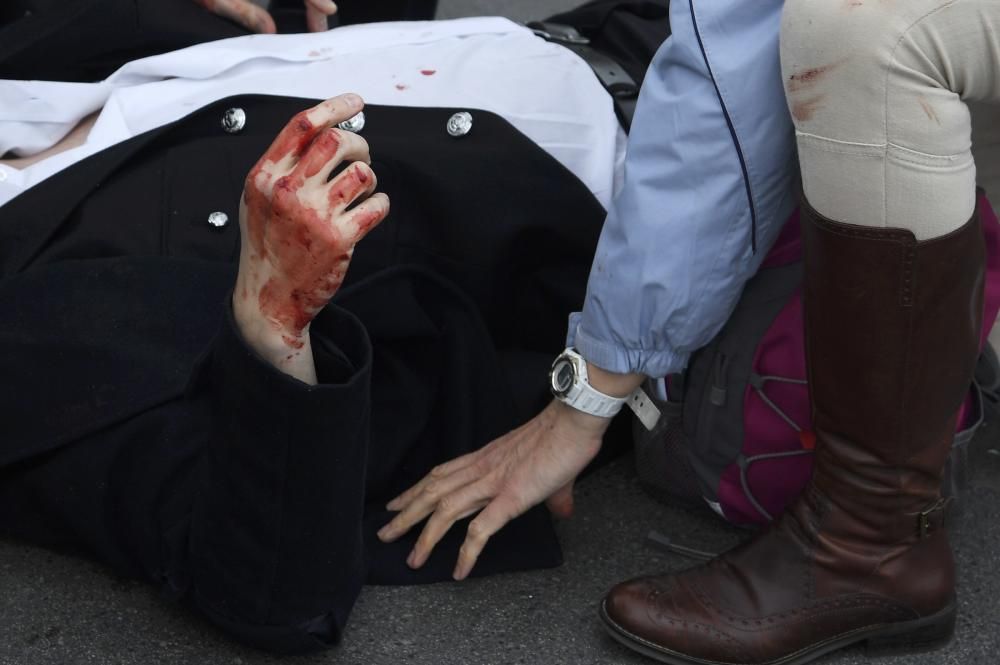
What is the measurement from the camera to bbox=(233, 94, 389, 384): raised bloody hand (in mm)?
913

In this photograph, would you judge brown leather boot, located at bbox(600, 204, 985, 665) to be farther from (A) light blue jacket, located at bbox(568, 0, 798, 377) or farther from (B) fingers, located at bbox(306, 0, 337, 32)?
(B) fingers, located at bbox(306, 0, 337, 32)

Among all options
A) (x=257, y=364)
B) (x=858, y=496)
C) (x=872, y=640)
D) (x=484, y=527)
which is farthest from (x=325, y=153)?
(x=872, y=640)

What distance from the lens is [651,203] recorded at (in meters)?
1.07

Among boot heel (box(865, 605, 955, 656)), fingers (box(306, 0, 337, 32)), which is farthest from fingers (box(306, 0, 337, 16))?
boot heel (box(865, 605, 955, 656))

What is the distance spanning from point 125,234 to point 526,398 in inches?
17.3

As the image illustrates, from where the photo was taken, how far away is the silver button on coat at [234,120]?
4.25 ft

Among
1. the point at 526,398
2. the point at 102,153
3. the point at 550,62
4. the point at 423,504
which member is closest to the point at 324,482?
the point at 423,504

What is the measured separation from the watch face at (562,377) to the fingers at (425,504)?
0.12m

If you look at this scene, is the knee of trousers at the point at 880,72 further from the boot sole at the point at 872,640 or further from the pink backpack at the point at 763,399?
the boot sole at the point at 872,640

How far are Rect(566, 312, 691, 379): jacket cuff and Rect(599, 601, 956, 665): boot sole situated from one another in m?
0.22

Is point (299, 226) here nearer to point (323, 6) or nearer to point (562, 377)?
point (562, 377)

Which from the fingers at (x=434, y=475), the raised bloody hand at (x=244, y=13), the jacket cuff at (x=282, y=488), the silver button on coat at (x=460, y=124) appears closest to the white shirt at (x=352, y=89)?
the silver button on coat at (x=460, y=124)

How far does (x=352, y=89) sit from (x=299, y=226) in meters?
0.49

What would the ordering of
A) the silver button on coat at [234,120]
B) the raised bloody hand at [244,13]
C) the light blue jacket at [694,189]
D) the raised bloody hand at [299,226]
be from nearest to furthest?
the raised bloody hand at [299,226] < the light blue jacket at [694,189] < the silver button on coat at [234,120] < the raised bloody hand at [244,13]
